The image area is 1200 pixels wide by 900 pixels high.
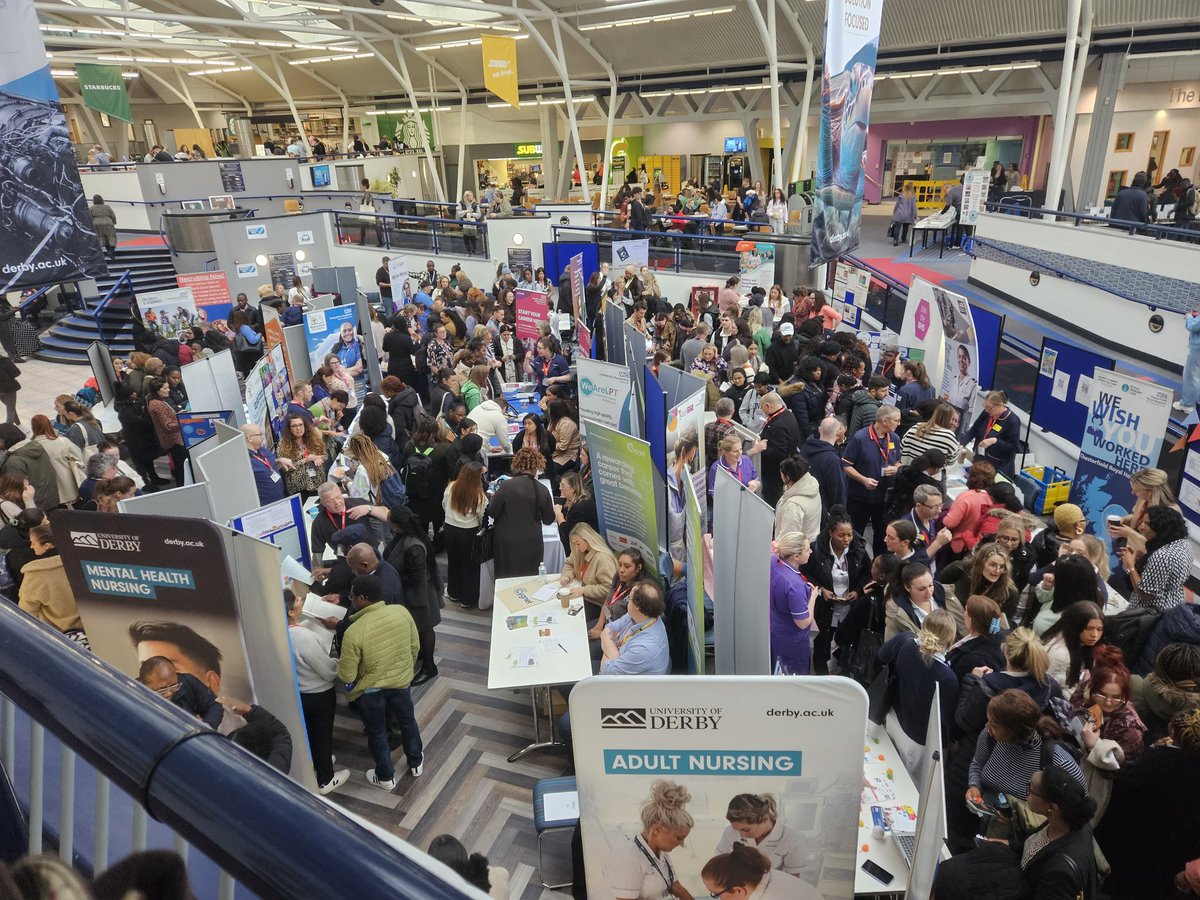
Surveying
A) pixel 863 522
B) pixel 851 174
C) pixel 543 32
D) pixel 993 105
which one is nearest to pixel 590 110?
pixel 543 32

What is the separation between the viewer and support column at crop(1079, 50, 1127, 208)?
17953 millimetres

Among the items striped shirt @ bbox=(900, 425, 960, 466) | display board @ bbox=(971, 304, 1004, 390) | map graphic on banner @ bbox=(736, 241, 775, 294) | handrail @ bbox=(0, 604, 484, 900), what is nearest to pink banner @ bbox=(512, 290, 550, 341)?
map graphic on banner @ bbox=(736, 241, 775, 294)

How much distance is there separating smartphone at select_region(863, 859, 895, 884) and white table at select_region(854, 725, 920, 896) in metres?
0.01

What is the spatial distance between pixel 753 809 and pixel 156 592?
3.11 m

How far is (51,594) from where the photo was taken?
4281 mm

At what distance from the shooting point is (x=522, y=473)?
5.82 m

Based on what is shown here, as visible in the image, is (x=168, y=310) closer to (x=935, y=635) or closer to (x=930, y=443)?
(x=930, y=443)

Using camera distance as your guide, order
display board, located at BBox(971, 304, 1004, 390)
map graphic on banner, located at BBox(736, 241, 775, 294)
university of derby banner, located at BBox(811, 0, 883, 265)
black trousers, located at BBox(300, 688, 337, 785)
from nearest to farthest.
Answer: black trousers, located at BBox(300, 688, 337, 785) < university of derby banner, located at BBox(811, 0, 883, 265) < display board, located at BBox(971, 304, 1004, 390) < map graphic on banner, located at BBox(736, 241, 775, 294)

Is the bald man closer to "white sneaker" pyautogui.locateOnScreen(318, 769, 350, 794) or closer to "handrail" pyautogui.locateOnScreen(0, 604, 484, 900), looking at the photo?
"white sneaker" pyautogui.locateOnScreen(318, 769, 350, 794)

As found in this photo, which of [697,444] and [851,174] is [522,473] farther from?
[851,174]

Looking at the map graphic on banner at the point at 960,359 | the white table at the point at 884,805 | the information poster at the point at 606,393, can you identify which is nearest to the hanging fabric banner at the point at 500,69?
the information poster at the point at 606,393

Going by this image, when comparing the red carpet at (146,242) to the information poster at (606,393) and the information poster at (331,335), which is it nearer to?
the information poster at (331,335)

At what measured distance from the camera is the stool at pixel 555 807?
369 centimetres

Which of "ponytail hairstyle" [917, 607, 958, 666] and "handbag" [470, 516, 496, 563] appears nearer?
"ponytail hairstyle" [917, 607, 958, 666]
